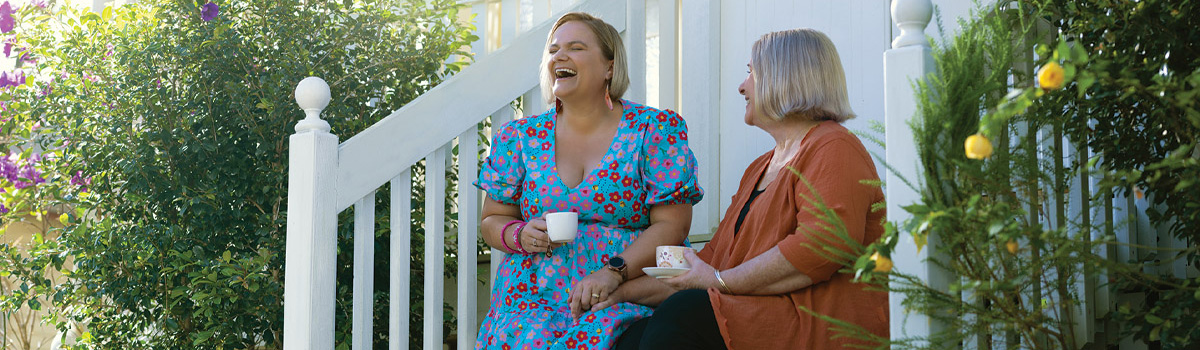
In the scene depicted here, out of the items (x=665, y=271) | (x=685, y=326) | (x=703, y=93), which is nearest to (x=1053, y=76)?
(x=685, y=326)

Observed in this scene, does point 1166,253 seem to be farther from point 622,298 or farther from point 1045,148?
point 622,298

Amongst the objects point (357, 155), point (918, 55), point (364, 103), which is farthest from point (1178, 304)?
point (364, 103)

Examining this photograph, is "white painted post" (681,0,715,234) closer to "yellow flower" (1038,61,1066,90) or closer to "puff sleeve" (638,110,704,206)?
"puff sleeve" (638,110,704,206)

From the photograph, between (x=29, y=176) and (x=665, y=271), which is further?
(x=29, y=176)

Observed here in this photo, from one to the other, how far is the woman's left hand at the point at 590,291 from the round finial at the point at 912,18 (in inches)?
36.1

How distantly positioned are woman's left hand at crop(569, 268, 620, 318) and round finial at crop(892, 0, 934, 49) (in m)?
0.92

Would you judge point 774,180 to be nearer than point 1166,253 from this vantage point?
Yes

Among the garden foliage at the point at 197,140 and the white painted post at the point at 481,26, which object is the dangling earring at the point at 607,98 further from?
the white painted post at the point at 481,26

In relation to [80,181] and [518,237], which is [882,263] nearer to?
[518,237]

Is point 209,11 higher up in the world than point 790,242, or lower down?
higher up

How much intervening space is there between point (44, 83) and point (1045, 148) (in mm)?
3228

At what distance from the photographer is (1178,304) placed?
66.6 inches

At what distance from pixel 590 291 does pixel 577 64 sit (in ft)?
2.04

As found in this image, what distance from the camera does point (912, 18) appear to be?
6.00ft
